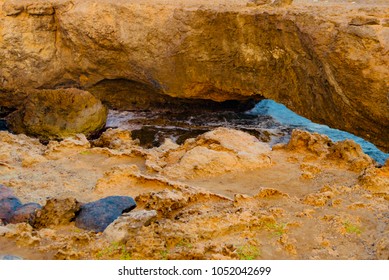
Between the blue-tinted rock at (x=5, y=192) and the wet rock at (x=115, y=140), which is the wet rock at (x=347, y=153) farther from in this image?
the blue-tinted rock at (x=5, y=192)

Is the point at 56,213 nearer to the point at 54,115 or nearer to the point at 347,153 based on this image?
the point at 347,153

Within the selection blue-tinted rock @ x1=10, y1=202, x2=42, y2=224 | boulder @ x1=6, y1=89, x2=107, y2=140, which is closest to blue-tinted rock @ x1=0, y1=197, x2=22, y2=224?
blue-tinted rock @ x1=10, y1=202, x2=42, y2=224

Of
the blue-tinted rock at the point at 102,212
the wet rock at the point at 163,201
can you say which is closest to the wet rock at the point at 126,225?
the blue-tinted rock at the point at 102,212

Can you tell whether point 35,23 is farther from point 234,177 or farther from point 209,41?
point 234,177

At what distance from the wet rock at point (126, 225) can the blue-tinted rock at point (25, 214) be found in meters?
1.26

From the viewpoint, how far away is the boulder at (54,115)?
13.5m

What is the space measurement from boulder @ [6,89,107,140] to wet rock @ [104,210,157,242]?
30.5 feet

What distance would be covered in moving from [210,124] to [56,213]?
35.7 ft

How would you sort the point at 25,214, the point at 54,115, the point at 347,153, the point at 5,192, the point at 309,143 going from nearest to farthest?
the point at 25,214
the point at 5,192
the point at 347,153
the point at 309,143
the point at 54,115

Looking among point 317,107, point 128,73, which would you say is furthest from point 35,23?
point 317,107

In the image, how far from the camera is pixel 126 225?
183 inches

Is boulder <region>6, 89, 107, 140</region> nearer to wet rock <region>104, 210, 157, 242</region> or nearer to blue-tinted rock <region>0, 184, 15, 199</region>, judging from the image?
blue-tinted rock <region>0, 184, 15, 199</region>

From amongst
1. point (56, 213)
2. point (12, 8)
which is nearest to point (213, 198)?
point (56, 213)
